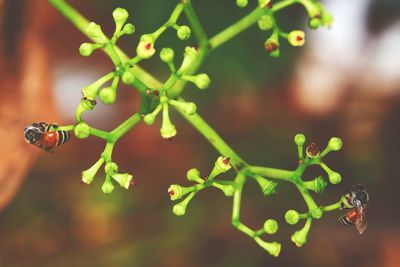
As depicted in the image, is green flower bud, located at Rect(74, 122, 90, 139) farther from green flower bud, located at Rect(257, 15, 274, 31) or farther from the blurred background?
the blurred background

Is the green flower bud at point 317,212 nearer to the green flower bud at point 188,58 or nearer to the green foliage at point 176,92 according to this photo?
the green foliage at point 176,92

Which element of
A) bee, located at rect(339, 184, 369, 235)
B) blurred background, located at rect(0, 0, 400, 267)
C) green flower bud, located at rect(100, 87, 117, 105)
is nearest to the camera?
green flower bud, located at rect(100, 87, 117, 105)

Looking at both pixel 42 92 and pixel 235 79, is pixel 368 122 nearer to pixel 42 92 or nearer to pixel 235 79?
pixel 235 79

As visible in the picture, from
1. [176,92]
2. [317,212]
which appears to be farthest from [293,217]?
[176,92]

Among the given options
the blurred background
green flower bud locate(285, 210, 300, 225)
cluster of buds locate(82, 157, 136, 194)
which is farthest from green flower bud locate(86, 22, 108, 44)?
the blurred background

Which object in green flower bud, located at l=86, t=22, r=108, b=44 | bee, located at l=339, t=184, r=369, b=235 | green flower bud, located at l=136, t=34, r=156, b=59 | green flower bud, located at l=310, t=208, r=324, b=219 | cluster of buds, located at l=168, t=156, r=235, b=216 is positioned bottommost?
bee, located at l=339, t=184, r=369, b=235

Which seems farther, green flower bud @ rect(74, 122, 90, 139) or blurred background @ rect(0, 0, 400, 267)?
blurred background @ rect(0, 0, 400, 267)

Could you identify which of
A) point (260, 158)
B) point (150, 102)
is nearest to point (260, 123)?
point (260, 158)
